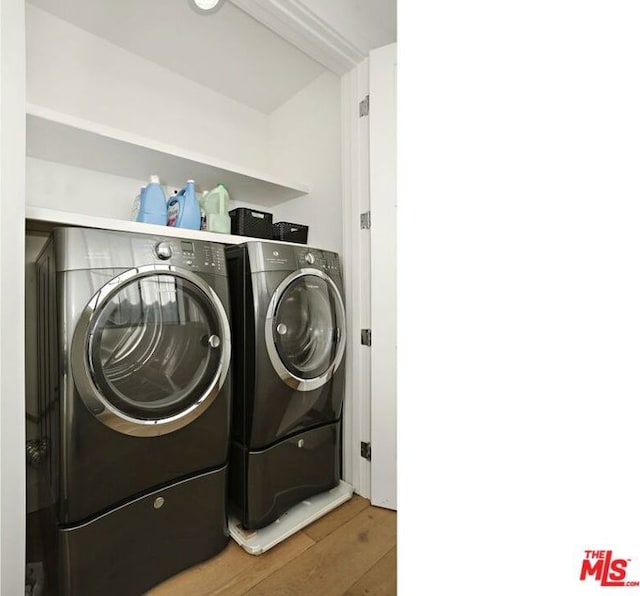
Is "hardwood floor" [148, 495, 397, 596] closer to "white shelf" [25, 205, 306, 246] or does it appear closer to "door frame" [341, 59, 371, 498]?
"door frame" [341, 59, 371, 498]

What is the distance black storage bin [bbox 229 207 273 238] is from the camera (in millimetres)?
1810

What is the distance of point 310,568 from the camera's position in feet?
4.24

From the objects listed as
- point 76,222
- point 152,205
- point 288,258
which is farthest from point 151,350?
point 152,205

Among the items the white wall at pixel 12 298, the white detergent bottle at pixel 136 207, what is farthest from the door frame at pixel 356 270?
the white wall at pixel 12 298

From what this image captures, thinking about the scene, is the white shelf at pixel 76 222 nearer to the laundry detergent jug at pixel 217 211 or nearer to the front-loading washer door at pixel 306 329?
the laundry detergent jug at pixel 217 211

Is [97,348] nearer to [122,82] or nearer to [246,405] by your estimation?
[246,405]

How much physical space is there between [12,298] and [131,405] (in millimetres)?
471

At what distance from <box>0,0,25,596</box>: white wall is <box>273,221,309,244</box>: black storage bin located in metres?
1.19

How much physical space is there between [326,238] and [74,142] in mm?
1298

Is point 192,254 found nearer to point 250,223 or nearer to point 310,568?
point 250,223

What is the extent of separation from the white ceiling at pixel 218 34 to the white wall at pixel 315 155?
149 millimetres

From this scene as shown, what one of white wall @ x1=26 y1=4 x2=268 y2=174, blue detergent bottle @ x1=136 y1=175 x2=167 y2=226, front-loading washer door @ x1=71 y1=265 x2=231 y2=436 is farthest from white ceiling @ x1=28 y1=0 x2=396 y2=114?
front-loading washer door @ x1=71 y1=265 x2=231 y2=436
